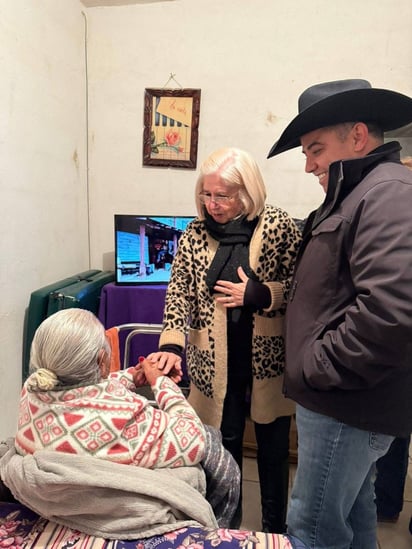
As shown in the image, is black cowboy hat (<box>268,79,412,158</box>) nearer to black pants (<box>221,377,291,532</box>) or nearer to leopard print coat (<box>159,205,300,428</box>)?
leopard print coat (<box>159,205,300,428</box>)

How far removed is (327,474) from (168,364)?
0.51m

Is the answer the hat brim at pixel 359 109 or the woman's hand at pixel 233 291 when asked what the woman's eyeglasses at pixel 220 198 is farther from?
the hat brim at pixel 359 109

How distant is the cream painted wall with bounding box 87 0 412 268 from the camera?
2.42 metres

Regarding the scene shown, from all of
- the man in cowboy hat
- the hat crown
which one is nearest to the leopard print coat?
the man in cowboy hat

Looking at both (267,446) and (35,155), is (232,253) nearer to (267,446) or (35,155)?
(267,446)

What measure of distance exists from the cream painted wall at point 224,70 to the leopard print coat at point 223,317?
1.37 m

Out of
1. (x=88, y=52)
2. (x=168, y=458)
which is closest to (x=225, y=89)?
(x=88, y=52)

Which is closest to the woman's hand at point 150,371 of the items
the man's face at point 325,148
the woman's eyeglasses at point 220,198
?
the woman's eyeglasses at point 220,198

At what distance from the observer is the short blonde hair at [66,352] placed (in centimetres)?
85

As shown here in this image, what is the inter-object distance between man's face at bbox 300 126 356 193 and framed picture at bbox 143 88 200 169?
1.67m

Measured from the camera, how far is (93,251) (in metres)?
2.87

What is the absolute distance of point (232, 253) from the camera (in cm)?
137

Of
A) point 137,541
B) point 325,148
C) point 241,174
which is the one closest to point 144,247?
point 241,174

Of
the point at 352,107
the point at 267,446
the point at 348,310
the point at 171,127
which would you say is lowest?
the point at 267,446
